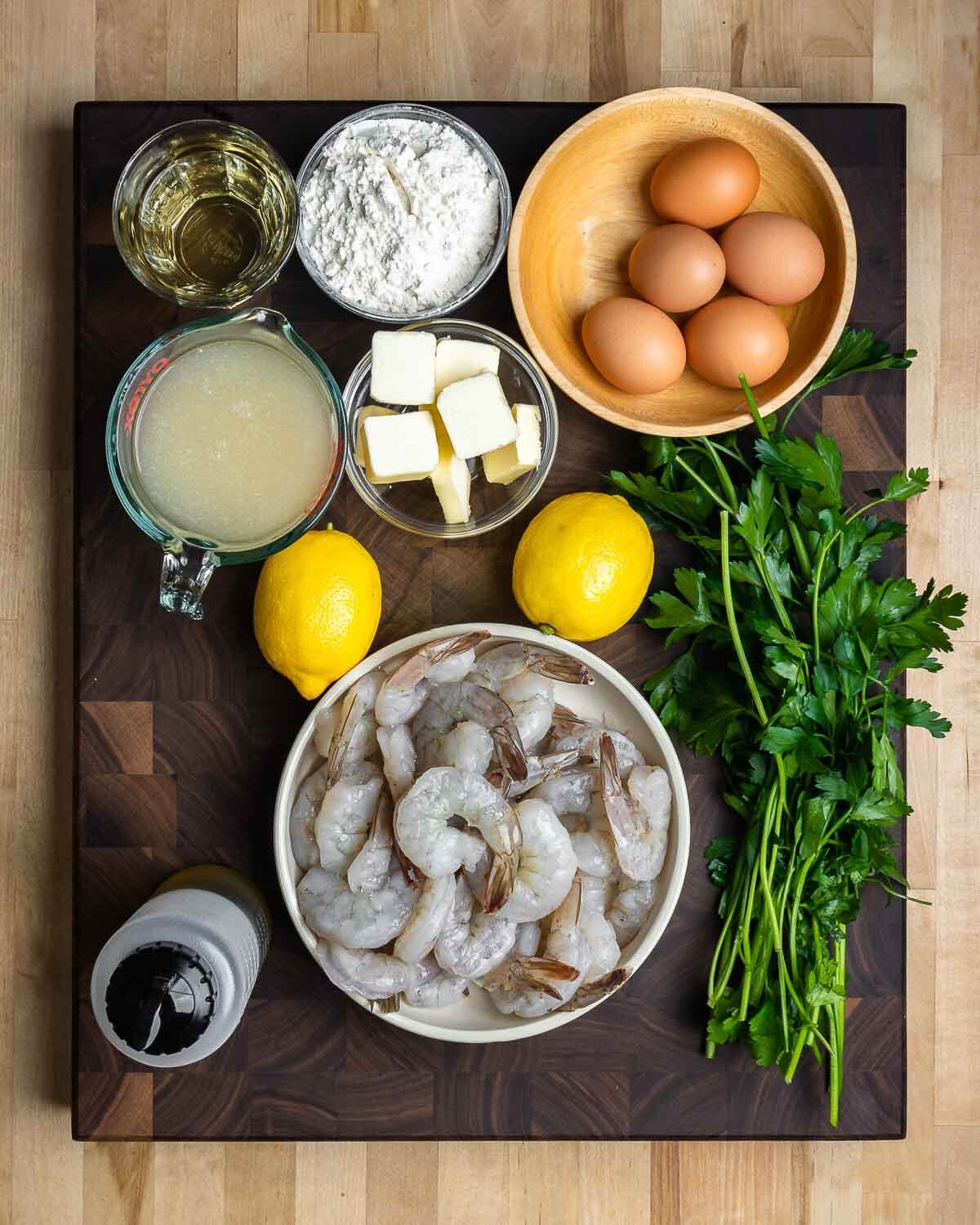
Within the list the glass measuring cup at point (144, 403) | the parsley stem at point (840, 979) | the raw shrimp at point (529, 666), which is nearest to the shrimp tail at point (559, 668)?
the raw shrimp at point (529, 666)

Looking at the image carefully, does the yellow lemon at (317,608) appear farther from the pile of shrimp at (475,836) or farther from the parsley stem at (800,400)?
the parsley stem at (800,400)

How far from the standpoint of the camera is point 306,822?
881mm

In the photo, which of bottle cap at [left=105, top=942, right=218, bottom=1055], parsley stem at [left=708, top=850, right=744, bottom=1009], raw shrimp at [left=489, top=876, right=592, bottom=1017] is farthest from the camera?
parsley stem at [left=708, top=850, right=744, bottom=1009]

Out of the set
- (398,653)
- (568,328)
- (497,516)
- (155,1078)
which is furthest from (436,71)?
(155,1078)

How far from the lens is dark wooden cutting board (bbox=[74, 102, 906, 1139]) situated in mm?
954

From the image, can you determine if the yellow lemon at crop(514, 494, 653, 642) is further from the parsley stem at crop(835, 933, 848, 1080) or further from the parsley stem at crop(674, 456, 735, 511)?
the parsley stem at crop(835, 933, 848, 1080)

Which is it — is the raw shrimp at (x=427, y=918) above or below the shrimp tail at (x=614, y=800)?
below

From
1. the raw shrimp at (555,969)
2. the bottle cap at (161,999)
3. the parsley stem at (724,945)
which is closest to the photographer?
the bottle cap at (161,999)

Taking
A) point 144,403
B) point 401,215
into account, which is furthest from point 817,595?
point 144,403

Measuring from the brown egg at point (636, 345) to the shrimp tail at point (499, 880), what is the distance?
0.42 metres

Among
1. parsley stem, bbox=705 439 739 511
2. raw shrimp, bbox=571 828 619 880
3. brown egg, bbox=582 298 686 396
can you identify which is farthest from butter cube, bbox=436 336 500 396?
raw shrimp, bbox=571 828 619 880

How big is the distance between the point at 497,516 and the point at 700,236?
303 millimetres

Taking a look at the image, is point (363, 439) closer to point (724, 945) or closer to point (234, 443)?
point (234, 443)

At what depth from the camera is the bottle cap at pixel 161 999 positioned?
2.40 ft
